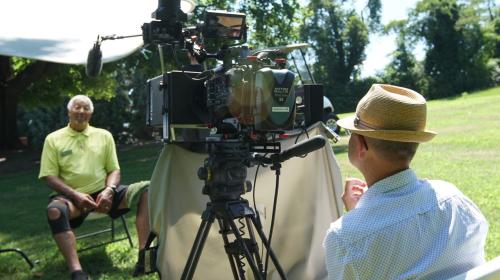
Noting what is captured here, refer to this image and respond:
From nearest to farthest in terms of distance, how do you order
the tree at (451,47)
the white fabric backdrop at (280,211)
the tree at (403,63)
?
1. the white fabric backdrop at (280,211)
2. the tree at (451,47)
3. the tree at (403,63)

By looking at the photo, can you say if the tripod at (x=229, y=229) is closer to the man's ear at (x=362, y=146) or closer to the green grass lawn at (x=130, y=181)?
the green grass lawn at (x=130, y=181)

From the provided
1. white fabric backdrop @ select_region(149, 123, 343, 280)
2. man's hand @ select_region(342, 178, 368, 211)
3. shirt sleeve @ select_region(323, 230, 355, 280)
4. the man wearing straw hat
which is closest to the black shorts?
white fabric backdrop @ select_region(149, 123, 343, 280)

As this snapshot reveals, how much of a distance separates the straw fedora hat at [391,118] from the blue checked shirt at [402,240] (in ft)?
0.60

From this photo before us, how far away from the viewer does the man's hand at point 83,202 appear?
468cm

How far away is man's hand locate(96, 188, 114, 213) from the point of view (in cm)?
477

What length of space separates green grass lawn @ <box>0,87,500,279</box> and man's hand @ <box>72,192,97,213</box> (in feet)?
1.81

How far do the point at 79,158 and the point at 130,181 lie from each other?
572 cm

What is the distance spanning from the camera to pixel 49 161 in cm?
498

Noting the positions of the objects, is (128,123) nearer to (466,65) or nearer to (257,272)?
(257,272)

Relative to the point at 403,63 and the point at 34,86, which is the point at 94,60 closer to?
the point at 34,86

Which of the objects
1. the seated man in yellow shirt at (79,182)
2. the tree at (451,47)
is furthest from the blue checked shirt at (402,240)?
the tree at (451,47)

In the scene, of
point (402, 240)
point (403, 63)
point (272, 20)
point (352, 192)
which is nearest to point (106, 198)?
point (352, 192)

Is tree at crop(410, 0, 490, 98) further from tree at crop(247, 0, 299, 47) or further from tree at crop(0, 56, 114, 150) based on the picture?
tree at crop(0, 56, 114, 150)

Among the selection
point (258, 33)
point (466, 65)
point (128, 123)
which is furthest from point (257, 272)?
point (466, 65)
